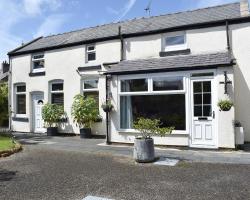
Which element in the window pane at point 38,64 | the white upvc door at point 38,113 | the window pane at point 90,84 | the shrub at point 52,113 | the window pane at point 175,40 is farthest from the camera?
the window pane at point 38,64

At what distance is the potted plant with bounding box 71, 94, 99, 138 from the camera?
1515 cm

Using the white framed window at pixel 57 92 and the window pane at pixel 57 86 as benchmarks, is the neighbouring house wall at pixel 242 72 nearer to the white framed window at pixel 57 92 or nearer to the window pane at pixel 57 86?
the white framed window at pixel 57 92

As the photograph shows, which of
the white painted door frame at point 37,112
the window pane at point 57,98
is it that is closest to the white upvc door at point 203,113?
the window pane at point 57,98

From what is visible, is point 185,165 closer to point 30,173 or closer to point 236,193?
point 236,193

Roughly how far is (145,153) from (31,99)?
12115 mm

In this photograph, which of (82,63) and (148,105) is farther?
(82,63)

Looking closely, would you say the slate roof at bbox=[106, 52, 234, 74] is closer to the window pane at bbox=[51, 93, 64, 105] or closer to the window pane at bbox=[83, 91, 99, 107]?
the window pane at bbox=[83, 91, 99, 107]

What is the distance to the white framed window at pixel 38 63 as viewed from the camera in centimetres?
1859

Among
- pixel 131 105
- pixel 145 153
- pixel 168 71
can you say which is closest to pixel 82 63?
pixel 131 105

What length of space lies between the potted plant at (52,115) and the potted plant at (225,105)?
9799 mm

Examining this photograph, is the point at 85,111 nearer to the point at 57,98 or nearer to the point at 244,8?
the point at 57,98

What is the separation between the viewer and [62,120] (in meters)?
17.0

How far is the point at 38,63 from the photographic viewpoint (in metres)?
19.0

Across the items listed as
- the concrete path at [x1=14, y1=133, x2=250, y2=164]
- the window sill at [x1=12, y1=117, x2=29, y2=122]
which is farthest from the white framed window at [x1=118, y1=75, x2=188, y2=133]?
the window sill at [x1=12, y1=117, x2=29, y2=122]
